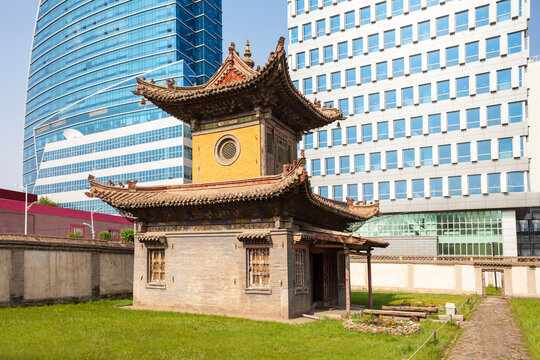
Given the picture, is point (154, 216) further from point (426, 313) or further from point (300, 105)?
point (426, 313)

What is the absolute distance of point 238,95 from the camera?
2128cm

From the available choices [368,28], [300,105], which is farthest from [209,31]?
[300,105]

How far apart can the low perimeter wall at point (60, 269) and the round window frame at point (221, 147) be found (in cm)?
901

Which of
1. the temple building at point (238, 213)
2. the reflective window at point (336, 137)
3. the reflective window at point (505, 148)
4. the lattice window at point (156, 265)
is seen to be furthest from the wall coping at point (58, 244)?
the reflective window at point (505, 148)

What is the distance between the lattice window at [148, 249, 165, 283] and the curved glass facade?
185 ft

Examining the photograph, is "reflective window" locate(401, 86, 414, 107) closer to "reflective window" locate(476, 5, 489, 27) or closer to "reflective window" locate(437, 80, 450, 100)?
"reflective window" locate(437, 80, 450, 100)

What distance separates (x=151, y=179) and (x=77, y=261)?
48.1 meters

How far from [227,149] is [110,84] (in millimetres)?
73478

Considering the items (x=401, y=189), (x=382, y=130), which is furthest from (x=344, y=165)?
(x=401, y=189)

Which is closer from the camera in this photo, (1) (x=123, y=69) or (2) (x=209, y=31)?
(1) (x=123, y=69)

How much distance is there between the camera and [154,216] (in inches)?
899

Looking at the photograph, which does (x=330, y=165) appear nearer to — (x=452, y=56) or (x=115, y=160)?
(x=452, y=56)

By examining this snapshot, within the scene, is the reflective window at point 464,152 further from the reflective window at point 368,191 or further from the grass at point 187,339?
the grass at point 187,339

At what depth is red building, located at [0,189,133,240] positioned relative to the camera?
4656 centimetres
